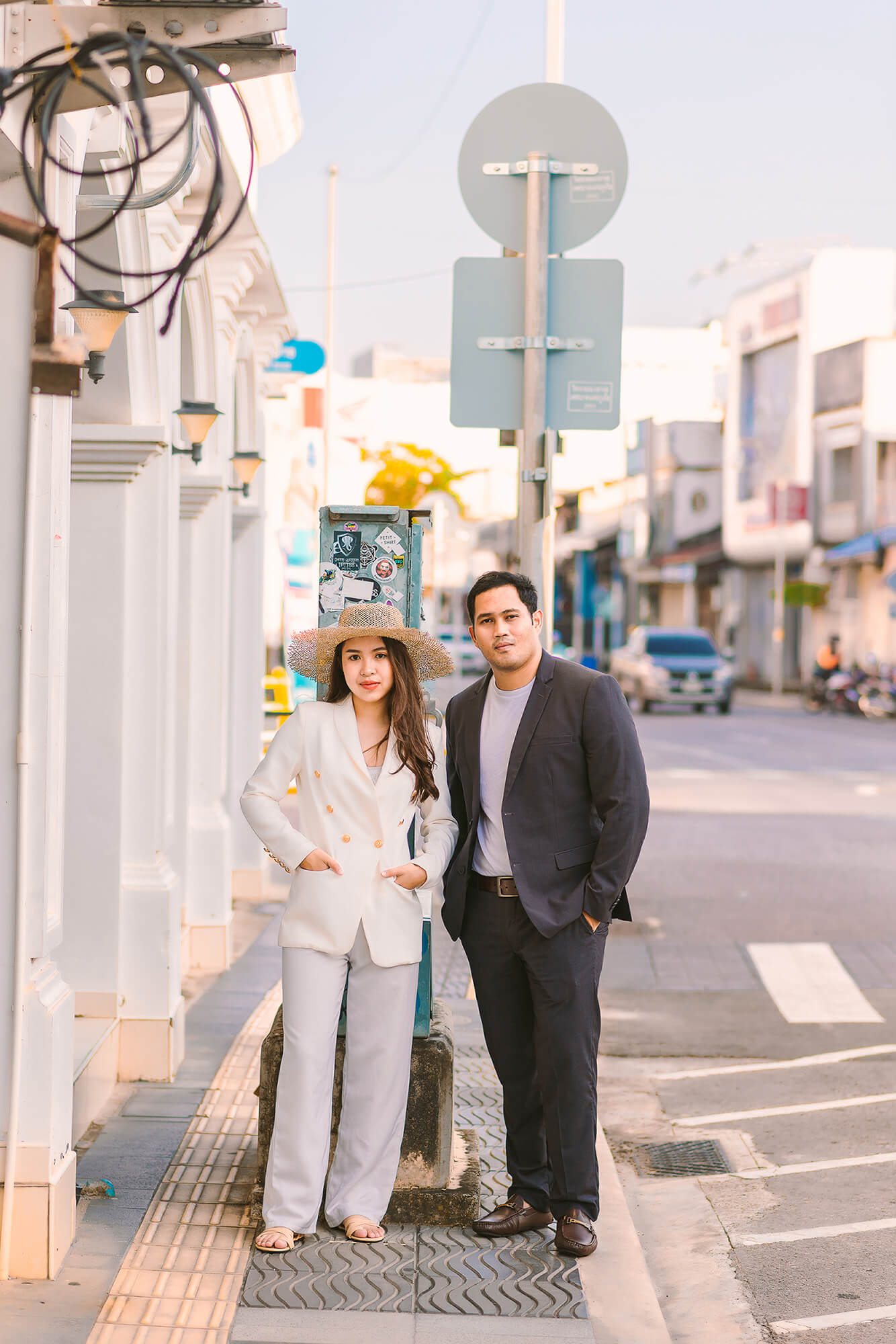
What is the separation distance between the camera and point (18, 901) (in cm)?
421

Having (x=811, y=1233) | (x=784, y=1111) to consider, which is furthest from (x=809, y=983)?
(x=811, y=1233)

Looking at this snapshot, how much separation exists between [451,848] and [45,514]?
146 centimetres

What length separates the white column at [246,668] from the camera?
10.6 m

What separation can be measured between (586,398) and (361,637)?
2000 mm

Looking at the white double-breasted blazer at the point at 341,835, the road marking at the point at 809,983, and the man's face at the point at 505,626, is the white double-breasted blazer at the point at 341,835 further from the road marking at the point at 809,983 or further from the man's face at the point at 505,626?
the road marking at the point at 809,983

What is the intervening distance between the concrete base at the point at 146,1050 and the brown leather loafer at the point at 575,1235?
91.8 inches

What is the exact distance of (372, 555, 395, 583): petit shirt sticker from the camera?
457cm

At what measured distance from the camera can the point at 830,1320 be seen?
13.6 feet

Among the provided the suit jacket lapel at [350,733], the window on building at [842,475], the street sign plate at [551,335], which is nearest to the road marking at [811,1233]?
the suit jacket lapel at [350,733]

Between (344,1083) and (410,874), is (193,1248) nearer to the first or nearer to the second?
(344,1083)

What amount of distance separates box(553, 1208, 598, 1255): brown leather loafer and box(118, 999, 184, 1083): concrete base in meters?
2.33

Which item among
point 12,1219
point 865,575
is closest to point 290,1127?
point 12,1219

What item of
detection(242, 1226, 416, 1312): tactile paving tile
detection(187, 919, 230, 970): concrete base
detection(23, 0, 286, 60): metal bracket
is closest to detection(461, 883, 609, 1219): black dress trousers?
detection(242, 1226, 416, 1312): tactile paving tile

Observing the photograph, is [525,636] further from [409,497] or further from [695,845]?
[409,497]
